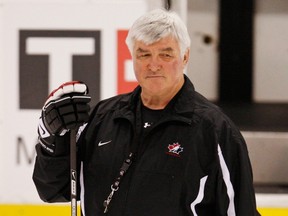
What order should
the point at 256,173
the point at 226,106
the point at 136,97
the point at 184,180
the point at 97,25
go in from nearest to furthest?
the point at 184,180 → the point at 136,97 → the point at 97,25 → the point at 256,173 → the point at 226,106

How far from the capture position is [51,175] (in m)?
1.91

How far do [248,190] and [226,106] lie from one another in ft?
6.43

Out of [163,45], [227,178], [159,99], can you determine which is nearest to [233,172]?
[227,178]

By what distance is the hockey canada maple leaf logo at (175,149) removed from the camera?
1806mm

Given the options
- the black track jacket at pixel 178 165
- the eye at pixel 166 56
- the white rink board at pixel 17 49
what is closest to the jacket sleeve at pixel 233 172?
the black track jacket at pixel 178 165

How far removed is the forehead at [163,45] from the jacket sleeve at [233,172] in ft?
0.80

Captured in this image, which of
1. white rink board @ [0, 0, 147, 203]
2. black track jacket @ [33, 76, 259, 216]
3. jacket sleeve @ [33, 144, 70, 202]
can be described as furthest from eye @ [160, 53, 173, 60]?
white rink board @ [0, 0, 147, 203]

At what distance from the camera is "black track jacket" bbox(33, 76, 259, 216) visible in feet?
5.86

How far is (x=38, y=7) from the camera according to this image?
294cm

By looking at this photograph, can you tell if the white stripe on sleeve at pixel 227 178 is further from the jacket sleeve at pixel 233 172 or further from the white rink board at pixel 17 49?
the white rink board at pixel 17 49

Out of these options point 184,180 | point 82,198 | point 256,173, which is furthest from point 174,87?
point 256,173

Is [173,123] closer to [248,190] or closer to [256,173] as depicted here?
[248,190]

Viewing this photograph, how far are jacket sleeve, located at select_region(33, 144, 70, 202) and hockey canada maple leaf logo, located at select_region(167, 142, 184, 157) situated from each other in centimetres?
30

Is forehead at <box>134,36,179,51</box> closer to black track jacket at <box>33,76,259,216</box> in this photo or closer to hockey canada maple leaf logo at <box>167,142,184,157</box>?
black track jacket at <box>33,76,259,216</box>
